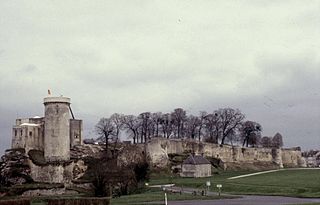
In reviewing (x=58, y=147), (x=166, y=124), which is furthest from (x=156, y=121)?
(x=58, y=147)

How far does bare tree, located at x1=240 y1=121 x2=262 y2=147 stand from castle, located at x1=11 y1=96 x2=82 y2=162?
186 ft

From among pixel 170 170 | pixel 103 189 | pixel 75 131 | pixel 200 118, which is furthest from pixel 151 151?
pixel 103 189

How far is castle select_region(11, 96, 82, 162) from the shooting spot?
80.1m

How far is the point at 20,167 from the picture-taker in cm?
7994

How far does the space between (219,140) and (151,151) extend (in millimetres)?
33580

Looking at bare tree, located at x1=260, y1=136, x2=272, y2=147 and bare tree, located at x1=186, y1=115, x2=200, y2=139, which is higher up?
bare tree, located at x1=186, y1=115, x2=200, y2=139

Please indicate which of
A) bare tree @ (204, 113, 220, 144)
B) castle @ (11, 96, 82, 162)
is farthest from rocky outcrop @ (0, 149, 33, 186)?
bare tree @ (204, 113, 220, 144)

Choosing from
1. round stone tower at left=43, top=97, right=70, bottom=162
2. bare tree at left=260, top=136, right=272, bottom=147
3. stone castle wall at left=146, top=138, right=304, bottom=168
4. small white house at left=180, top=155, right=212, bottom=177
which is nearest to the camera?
round stone tower at left=43, top=97, right=70, bottom=162

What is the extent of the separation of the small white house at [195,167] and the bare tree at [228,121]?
33.4m

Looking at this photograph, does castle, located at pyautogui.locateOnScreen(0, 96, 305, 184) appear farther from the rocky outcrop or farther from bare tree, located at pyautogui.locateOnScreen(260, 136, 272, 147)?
bare tree, located at pyautogui.locateOnScreen(260, 136, 272, 147)

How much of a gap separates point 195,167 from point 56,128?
2445 cm

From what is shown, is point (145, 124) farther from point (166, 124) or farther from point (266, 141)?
point (266, 141)

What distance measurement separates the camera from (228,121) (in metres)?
124

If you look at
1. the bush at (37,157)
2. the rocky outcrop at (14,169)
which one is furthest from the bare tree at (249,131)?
the rocky outcrop at (14,169)
